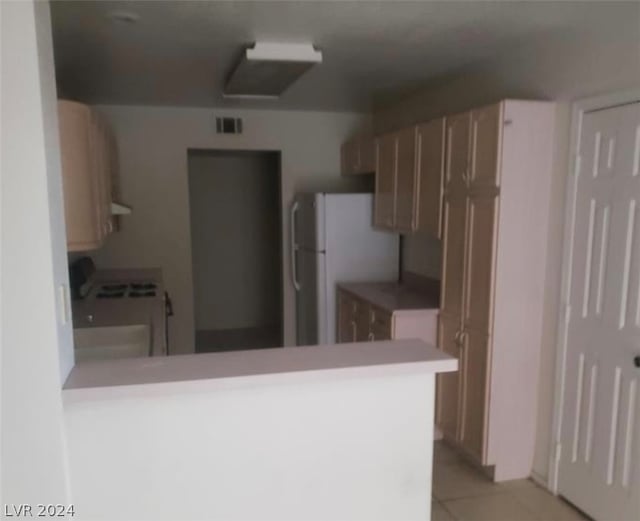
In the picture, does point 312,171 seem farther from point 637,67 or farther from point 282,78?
point 637,67

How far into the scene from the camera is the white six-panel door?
231 centimetres

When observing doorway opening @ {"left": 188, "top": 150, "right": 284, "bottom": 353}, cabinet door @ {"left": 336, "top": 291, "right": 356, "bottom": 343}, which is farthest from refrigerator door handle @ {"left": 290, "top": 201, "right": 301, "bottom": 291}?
doorway opening @ {"left": 188, "top": 150, "right": 284, "bottom": 353}

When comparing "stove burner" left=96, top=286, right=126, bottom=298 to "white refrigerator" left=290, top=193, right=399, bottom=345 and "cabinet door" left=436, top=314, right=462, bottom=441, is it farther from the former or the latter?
"cabinet door" left=436, top=314, right=462, bottom=441

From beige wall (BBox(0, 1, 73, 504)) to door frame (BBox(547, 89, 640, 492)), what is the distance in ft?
7.59

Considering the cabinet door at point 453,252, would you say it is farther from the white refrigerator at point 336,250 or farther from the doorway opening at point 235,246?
the doorway opening at point 235,246

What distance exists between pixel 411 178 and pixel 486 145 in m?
0.85

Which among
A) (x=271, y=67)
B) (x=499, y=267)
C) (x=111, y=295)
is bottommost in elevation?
(x=111, y=295)

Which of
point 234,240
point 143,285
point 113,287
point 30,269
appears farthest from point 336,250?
point 30,269

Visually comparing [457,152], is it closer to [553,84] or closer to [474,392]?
[553,84]

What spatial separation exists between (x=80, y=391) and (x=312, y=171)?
3.72 m

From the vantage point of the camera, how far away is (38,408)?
4.95ft

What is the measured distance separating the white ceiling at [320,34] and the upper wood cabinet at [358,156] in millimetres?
708

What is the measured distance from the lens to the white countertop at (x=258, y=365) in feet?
5.30

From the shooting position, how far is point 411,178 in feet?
11.7
